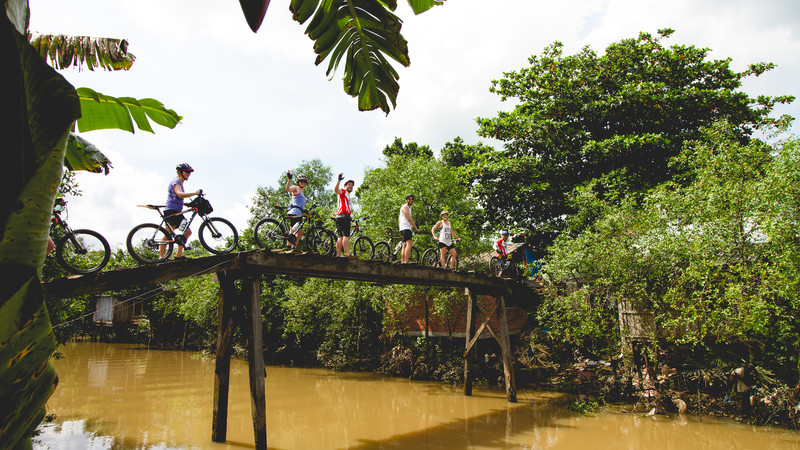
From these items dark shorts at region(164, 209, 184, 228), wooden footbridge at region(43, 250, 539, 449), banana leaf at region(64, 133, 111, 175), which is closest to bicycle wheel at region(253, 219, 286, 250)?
wooden footbridge at region(43, 250, 539, 449)

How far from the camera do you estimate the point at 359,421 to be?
1106cm

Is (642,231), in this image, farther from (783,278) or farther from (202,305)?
(202,305)

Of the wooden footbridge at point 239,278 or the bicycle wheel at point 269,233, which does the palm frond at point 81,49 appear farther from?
the bicycle wheel at point 269,233

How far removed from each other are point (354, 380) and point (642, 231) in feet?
36.7

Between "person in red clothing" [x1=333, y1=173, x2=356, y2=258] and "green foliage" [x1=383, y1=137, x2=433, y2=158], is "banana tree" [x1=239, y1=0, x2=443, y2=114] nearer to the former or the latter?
"person in red clothing" [x1=333, y1=173, x2=356, y2=258]

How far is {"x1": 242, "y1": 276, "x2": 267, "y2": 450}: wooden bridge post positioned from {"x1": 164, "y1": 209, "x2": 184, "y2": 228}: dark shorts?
5.04 ft

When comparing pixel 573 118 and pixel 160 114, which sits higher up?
pixel 573 118

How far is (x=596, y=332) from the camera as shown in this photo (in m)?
12.3

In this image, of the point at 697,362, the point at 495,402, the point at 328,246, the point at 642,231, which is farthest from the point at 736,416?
the point at 328,246

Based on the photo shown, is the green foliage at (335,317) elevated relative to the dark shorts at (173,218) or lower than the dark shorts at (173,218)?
lower

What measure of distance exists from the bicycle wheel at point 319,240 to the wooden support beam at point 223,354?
2.04m

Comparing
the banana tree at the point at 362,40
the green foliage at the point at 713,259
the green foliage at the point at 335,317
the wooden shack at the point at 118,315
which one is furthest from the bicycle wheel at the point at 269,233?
the wooden shack at the point at 118,315

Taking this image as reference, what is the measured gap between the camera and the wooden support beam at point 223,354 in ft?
26.4

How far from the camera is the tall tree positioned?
16.7 metres
